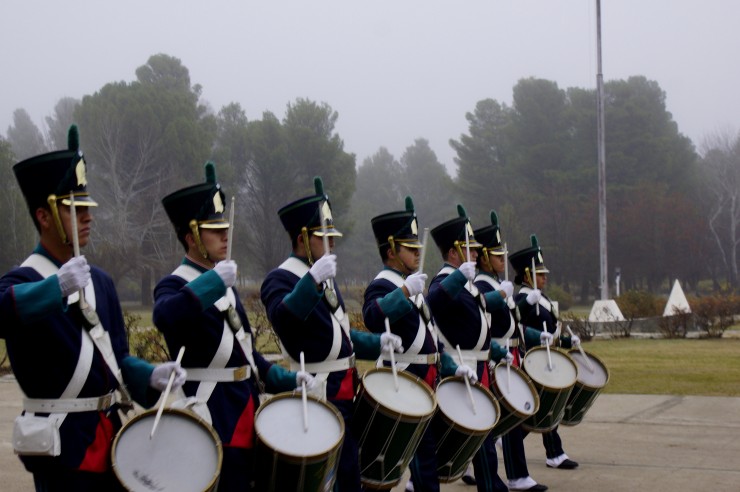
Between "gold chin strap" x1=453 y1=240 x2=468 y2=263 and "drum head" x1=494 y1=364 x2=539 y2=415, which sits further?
"gold chin strap" x1=453 y1=240 x2=468 y2=263

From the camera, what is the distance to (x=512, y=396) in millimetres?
8055

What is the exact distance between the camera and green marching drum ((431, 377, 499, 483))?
23.0 feet

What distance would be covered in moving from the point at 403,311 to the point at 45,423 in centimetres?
305

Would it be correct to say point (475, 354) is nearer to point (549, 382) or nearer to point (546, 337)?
point (549, 382)

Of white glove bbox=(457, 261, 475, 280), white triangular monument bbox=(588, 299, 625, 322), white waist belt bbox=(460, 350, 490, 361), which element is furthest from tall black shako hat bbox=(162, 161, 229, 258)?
white triangular monument bbox=(588, 299, 625, 322)

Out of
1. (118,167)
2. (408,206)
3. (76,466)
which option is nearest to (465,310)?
(408,206)

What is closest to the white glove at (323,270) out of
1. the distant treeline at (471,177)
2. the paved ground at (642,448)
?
the paved ground at (642,448)

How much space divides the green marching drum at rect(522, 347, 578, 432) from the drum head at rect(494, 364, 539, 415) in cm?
46

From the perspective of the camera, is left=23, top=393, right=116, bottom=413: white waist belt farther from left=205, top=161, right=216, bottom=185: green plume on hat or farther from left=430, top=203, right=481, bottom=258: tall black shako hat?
left=430, top=203, right=481, bottom=258: tall black shako hat

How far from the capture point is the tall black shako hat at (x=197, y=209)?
5.38m

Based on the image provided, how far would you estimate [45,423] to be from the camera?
4.26 metres

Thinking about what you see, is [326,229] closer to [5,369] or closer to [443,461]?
[443,461]

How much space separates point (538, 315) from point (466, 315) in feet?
7.41

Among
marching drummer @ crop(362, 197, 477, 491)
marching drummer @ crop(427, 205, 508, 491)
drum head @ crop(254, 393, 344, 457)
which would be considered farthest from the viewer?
Result: marching drummer @ crop(427, 205, 508, 491)
